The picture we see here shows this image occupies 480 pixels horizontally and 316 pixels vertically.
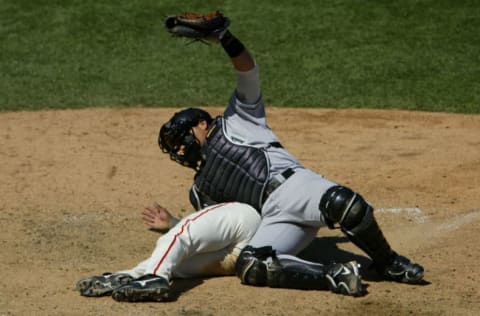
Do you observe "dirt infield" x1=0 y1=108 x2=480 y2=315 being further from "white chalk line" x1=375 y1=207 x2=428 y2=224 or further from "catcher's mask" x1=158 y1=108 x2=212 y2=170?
"catcher's mask" x1=158 y1=108 x2=212 y2=170

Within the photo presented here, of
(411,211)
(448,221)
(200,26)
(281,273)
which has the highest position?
(200,26)

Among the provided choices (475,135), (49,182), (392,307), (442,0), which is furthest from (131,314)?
(442,0)

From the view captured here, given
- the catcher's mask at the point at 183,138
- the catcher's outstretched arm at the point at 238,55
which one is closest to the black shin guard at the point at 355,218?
the catcher's outstretched arm at the point at 238,55

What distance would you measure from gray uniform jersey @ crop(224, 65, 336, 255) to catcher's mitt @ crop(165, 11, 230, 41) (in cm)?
30

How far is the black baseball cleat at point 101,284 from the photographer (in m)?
5.19

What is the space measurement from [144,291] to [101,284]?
0.29 meters

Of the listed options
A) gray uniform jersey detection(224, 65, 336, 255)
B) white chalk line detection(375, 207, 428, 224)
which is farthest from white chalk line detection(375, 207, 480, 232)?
gray uniform jersey detection(224, 65, 336, 255)

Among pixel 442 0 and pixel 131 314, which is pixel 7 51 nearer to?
pixel 442 0

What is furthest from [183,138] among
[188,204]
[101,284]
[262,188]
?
[188,204]

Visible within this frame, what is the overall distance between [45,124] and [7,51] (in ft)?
10.7

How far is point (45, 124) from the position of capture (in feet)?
31.3

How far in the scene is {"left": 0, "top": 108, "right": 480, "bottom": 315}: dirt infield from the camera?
5.14 metres

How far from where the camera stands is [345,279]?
5188 mm

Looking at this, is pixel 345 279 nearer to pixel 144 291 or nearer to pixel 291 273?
pixel 291 273
